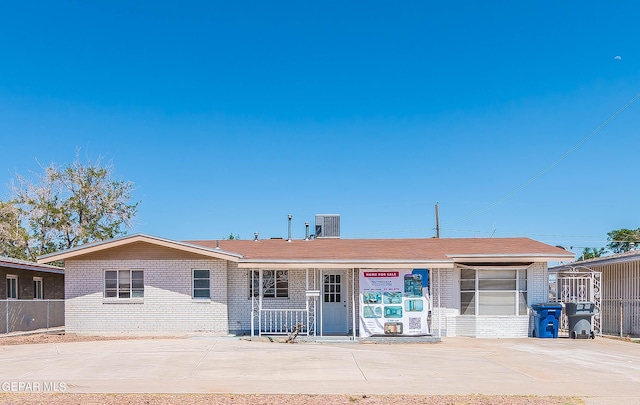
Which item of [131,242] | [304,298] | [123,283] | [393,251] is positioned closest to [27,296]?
[123,283]

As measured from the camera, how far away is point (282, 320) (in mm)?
20359

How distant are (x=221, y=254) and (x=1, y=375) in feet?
27.2

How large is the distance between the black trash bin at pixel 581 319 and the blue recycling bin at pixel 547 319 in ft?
1.80

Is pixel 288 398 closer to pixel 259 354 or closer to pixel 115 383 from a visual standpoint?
pixel 115 383

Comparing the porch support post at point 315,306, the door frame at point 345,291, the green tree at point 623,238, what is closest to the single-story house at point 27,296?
the porch support post at point 315,306

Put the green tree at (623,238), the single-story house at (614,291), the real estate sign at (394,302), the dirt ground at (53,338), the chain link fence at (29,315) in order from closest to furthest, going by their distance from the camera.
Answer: the dirt ground at (53,338)
the real estate sign at (394,302)
the single-story house at (614,291)
the chain link fence at (29,315)
the green tree at (623,238)

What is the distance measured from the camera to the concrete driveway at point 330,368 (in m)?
11.1

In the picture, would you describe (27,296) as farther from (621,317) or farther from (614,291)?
(614,291)

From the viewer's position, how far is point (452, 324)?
2039 cm

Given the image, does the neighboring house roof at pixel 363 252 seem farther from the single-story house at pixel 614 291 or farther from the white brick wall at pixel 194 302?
the single-story house at pixel 614 291

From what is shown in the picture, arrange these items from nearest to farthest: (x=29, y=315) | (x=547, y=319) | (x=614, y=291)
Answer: (x=547, y=319)
(x=614, y=291)
(x=29, y=315)

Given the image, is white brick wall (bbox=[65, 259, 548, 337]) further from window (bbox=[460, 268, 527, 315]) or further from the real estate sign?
the real estate sign

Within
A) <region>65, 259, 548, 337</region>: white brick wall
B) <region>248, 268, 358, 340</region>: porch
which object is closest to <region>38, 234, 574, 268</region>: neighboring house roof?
<region>65, 259, 548, 337</region>: white brick wall

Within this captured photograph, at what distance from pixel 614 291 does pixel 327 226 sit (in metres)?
11.3
